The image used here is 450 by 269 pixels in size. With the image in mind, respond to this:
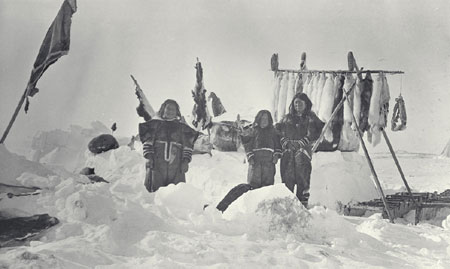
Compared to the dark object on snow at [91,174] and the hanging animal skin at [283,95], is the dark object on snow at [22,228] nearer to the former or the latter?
the dark object on snow at [91,174]

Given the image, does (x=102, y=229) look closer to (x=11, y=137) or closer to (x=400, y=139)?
(x=11, y=137)

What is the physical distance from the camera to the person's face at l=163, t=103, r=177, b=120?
4.41 meters

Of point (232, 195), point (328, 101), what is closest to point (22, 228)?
point (232, 195)

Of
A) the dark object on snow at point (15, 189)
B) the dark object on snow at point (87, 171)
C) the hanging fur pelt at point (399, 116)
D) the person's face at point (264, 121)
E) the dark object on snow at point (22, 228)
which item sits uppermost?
the hanging fur pelt at point (399, 116)

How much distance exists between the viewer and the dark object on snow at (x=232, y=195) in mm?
4273

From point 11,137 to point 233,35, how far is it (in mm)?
2079

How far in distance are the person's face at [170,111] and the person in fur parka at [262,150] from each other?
2.26 ft

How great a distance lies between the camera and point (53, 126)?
4332mm

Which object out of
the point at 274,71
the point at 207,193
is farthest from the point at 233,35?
the point at 207,193

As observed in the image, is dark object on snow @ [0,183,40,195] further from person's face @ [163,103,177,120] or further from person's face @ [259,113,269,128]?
person's face @ [259,113,269,128]

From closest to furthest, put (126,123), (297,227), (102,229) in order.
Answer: (102,229) < (297,227) < (126,123)

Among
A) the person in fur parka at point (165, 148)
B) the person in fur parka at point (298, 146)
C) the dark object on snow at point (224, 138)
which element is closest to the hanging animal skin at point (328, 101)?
the person in fur parka at point (298, 146)

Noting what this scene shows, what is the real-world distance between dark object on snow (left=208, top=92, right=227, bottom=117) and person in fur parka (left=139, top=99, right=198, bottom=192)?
1.13 feet

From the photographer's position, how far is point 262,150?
14.9 feet
